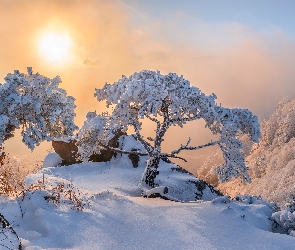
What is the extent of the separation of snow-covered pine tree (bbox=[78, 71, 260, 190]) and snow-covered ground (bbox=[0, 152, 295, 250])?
2.57 metres

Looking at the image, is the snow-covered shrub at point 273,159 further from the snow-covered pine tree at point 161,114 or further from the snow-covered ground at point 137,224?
the snow-covered ground at point 137,224

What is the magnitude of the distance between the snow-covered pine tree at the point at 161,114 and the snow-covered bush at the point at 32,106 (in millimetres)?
2649

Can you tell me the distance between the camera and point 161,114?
12953 mm

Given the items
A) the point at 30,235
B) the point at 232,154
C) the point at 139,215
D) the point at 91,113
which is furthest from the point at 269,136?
the point at 30,235

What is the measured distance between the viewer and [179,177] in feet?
57.4

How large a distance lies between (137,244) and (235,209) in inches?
143

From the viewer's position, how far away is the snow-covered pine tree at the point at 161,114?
10.5m

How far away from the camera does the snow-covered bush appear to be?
291 inches

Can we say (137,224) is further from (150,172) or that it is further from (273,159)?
(273,159)

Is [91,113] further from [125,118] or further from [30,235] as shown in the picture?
[30,235]

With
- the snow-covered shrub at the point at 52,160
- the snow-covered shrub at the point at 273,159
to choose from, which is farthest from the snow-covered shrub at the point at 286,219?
the snow-covered shrub at the point at 52,160

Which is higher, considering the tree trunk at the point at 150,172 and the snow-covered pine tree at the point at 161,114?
the snow-covered pine tree at the point at 161,114

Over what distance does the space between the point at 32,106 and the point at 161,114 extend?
20.4 ft

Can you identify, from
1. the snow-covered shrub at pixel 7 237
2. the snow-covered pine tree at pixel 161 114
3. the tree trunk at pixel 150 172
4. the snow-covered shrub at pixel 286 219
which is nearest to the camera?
the snow-covered shrub at pixel 7 237
